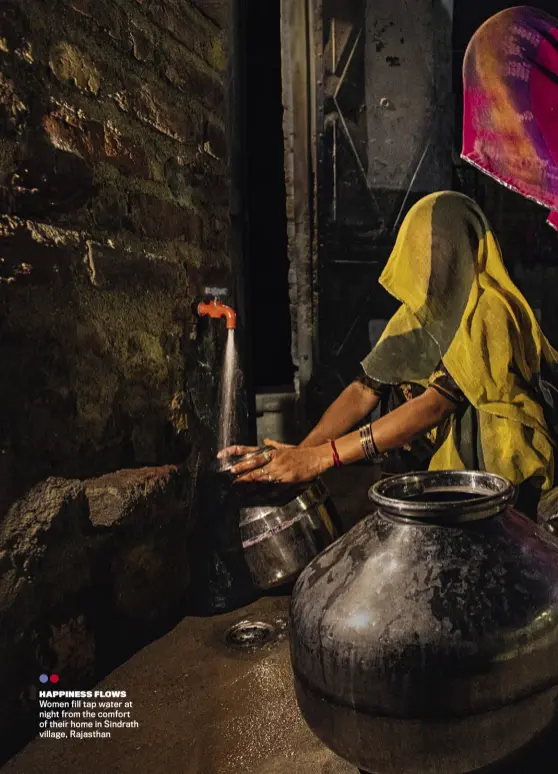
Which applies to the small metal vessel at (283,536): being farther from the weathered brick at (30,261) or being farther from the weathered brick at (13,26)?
the weathered brick at (13,26)

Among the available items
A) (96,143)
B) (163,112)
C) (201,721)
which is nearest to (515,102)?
(163,112)

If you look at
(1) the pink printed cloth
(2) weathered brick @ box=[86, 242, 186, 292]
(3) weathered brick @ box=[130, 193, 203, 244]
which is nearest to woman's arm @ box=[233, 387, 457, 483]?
(2) weathered brick @ box=[86, 242, 186, 292]

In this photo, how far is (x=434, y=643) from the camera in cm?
120

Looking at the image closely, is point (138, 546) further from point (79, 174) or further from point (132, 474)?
point (79, 174)

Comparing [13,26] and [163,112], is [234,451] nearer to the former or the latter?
[163,112]

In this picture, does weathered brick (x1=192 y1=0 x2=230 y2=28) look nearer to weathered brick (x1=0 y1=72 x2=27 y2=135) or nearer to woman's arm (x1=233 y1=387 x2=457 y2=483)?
weathered brick (x1=0 y1=72 x2=27 y2=135)

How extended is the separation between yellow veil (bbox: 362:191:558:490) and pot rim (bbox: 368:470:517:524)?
76cm

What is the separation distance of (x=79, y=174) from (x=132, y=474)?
109cm

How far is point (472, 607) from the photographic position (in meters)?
1.23

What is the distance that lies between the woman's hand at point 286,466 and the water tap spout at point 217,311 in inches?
29.5

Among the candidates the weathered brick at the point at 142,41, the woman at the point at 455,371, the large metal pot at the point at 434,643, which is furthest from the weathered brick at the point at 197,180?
the large metal pot at the point at 434,643

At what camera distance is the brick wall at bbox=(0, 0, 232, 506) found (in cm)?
167

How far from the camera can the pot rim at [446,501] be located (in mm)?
1317

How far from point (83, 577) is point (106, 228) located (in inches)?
49.1
